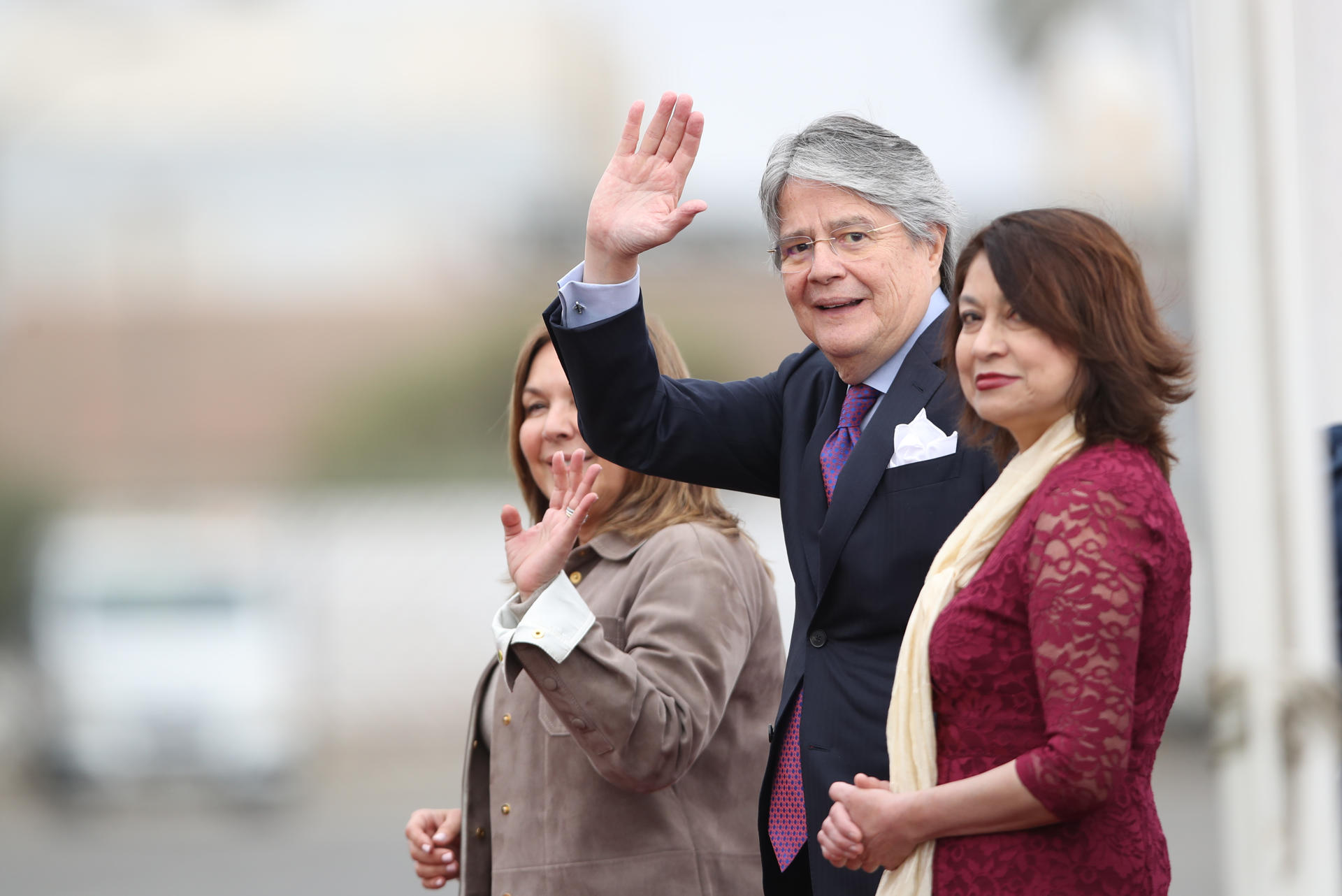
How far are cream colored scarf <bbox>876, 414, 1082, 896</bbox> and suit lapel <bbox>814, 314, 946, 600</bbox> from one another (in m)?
0.28

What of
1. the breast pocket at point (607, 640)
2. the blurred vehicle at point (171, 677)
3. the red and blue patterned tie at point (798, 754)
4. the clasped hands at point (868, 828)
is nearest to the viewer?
the clasped hands at point (868, 828)

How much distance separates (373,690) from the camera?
15.7 metres

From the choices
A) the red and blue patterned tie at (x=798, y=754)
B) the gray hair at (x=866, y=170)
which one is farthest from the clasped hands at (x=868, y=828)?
the gray hair at (x=866, y=170)

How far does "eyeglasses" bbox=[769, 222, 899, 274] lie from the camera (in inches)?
82.0

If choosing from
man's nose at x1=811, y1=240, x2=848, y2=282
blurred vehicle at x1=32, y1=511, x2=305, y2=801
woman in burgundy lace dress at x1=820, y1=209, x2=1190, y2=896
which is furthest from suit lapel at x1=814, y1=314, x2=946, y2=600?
blurred vehicle at x1=32, y1=511, x2=305, y2=801

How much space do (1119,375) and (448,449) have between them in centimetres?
2234

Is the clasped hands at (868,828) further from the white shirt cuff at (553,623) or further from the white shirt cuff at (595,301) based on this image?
the white shirt cuff at (595,301)

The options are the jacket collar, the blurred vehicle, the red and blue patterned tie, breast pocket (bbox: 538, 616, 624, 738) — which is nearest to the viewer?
the red and blue patterned tie

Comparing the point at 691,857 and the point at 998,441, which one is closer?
the point at 998,441

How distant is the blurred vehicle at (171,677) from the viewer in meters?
10.9

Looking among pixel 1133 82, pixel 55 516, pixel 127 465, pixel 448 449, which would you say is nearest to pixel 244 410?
pixel 127 465

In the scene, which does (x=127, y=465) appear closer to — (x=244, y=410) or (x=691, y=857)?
(x=244, y=410)

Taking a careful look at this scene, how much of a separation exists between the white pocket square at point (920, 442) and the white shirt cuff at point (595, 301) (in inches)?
17.9

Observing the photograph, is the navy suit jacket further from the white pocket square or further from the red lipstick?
the red lipstick
